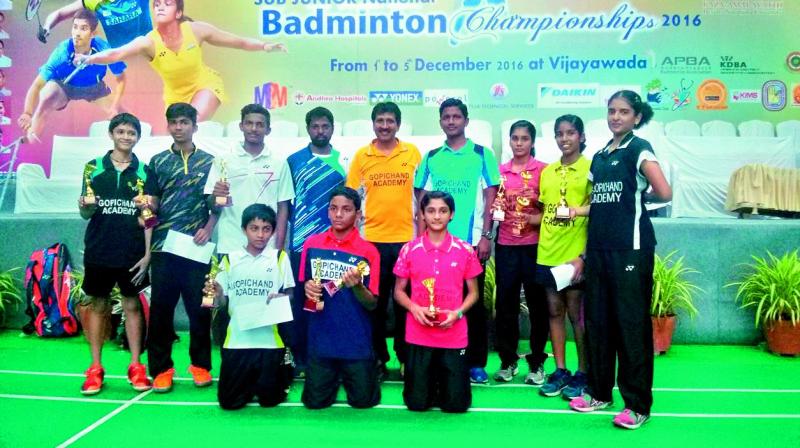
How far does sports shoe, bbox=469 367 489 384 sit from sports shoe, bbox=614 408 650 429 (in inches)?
40.3

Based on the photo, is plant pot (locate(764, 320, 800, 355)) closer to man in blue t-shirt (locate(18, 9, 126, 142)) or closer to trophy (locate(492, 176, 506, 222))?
trophy (locate(492, 176, 506, 222))

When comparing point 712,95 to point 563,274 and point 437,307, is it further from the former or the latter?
point 437,307

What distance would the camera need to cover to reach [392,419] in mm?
3750

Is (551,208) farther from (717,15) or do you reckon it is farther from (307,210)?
(717,15)

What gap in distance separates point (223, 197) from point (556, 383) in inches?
93.9

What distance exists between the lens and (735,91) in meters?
9.95

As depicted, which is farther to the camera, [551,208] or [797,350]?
[797,350]

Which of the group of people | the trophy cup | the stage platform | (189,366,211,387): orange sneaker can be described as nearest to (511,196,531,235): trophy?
the group of people

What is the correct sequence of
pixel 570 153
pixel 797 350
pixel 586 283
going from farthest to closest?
pixel 797 350
pixel 570 153
pixel 586 283

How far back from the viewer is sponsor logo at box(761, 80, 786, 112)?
994cm

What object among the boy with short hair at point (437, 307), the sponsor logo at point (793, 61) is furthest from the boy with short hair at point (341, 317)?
the sponsor logo at point (793, 61)

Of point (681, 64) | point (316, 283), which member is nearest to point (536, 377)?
point (316, 283)

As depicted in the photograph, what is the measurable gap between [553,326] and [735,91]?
24.7ft

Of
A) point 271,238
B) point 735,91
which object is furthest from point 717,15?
point 271,238
